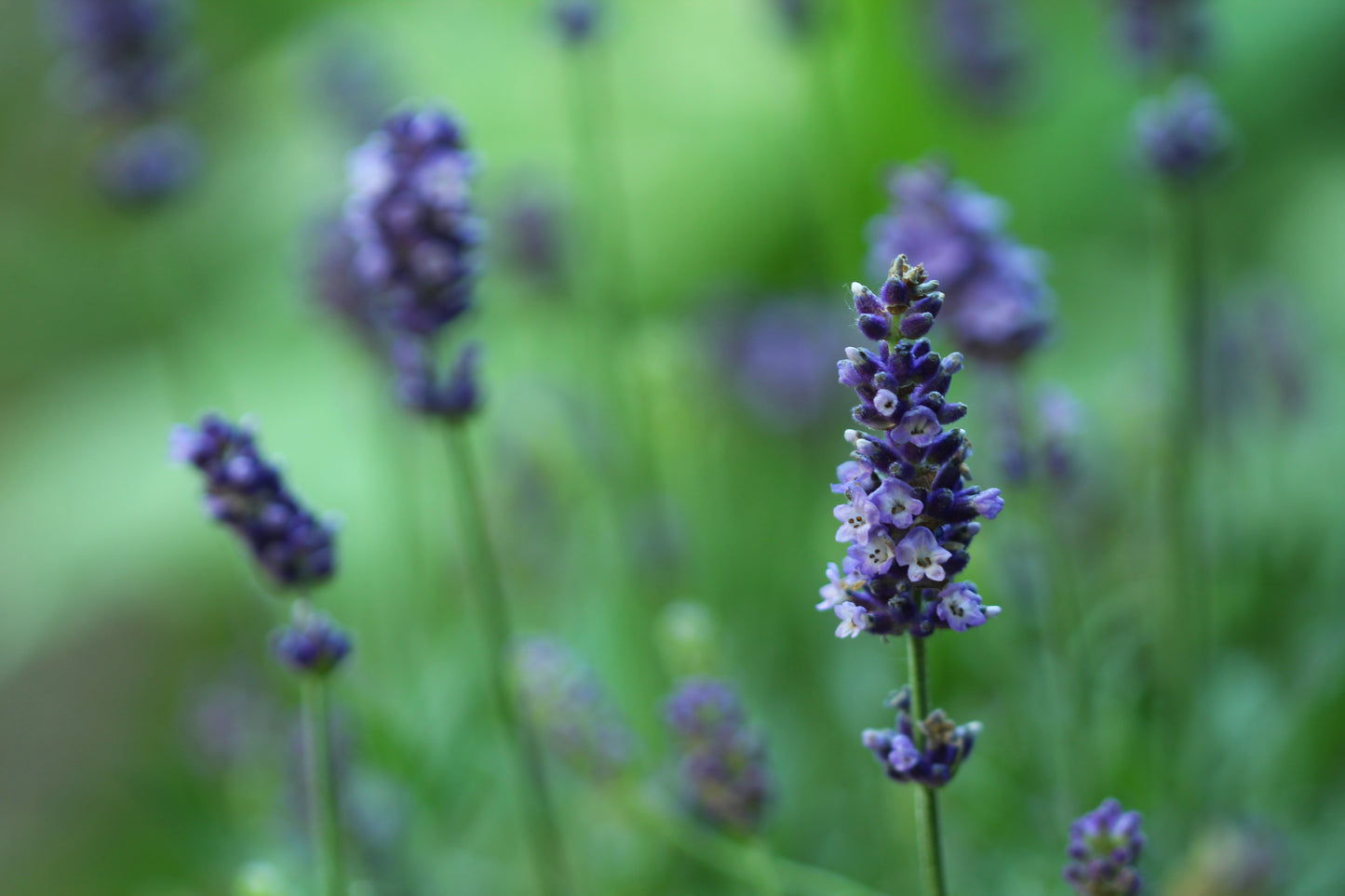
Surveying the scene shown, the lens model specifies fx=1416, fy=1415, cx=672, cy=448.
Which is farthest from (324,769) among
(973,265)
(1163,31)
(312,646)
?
(1163,31)

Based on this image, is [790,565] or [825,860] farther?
[790,565]

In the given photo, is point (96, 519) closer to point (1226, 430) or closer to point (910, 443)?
point (1226, 430)

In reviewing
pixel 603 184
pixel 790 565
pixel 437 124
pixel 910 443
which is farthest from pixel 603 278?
pixel 910 443

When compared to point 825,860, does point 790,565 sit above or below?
above

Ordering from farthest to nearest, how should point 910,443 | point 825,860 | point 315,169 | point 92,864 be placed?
1. point 315,169
2. point 92,864
3. point 825,860
4. point 910,443

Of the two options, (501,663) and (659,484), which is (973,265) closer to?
(501,663)
